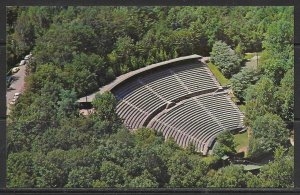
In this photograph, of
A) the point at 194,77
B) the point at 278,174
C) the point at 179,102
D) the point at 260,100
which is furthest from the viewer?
the point at 194,77

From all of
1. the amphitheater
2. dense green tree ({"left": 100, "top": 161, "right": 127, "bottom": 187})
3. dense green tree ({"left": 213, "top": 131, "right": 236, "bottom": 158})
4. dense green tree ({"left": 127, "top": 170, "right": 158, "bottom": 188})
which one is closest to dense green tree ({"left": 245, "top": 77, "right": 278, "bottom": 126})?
the amphitheater

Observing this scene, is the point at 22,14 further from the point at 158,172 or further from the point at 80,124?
the point at 158,172

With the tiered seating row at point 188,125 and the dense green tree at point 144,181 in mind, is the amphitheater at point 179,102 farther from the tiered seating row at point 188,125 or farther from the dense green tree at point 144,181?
the dense green tree at point 144,181

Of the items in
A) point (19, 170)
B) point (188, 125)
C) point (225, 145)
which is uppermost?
point (188, 125)

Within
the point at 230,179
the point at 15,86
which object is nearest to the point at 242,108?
the point at 230,179

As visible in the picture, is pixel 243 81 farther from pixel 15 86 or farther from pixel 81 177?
pixel 15 86

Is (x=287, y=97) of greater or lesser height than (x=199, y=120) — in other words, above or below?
above

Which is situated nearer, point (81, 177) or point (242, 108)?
point (81, 177)
